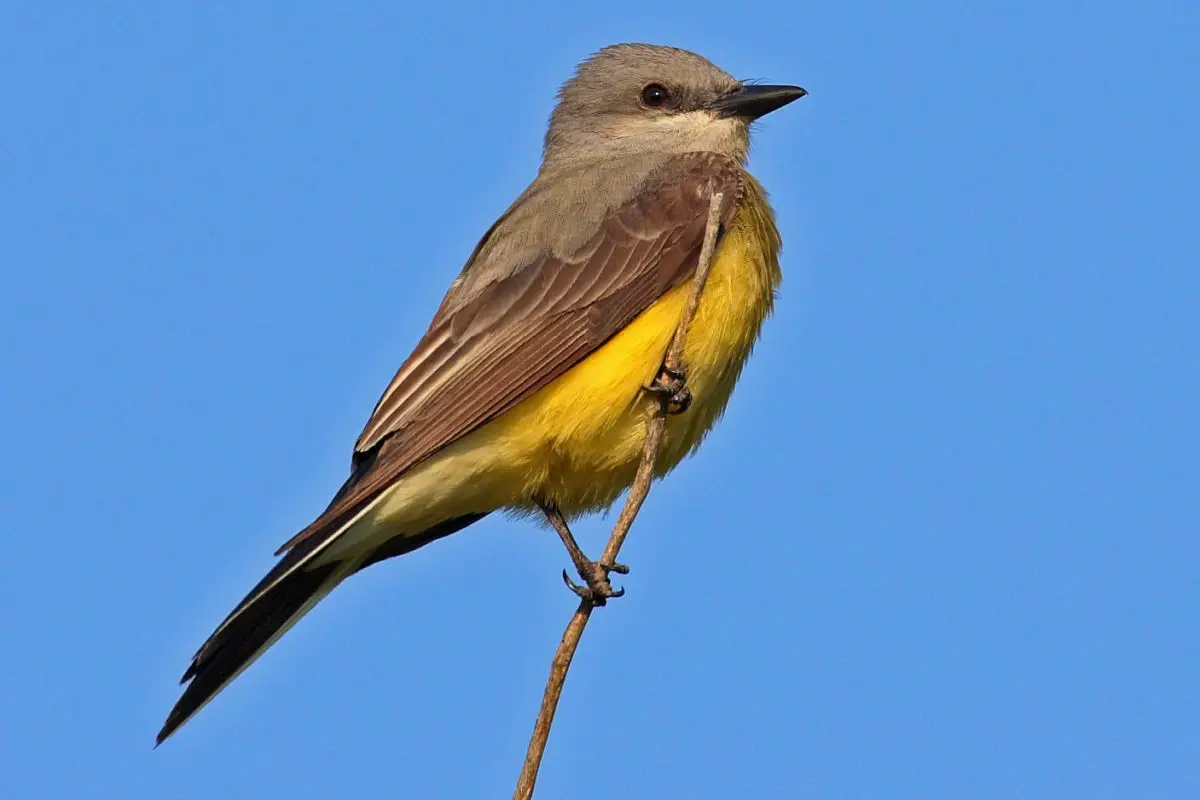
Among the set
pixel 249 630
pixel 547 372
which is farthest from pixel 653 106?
pixel 249 630

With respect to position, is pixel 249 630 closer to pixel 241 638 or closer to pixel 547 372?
pixel 241 638

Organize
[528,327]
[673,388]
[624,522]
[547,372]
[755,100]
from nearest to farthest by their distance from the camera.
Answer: [624,522], [673,388], [547,372], [528,327], [755,100]

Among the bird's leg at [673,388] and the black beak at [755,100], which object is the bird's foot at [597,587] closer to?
the bird's leg at [673,388]

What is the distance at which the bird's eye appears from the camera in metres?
7.59

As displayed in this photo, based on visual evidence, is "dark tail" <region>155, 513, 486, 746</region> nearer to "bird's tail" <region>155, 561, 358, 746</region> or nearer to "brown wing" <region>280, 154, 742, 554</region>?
"bird's tail" <region>155, 561, 358, 746</region>

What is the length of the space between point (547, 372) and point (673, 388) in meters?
0.50

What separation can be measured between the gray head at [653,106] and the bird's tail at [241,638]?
275cm

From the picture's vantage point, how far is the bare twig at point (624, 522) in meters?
3.91

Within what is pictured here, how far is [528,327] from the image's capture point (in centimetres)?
623

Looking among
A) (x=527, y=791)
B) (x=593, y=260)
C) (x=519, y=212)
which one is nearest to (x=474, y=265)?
(x=519, y=212)

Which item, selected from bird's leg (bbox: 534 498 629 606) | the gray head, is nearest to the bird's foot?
bird's leg (bbox: 534 498 629 606)

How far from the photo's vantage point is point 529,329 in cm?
622

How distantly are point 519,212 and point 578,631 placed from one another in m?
2.95

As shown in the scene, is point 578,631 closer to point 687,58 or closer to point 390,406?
point 390,406
